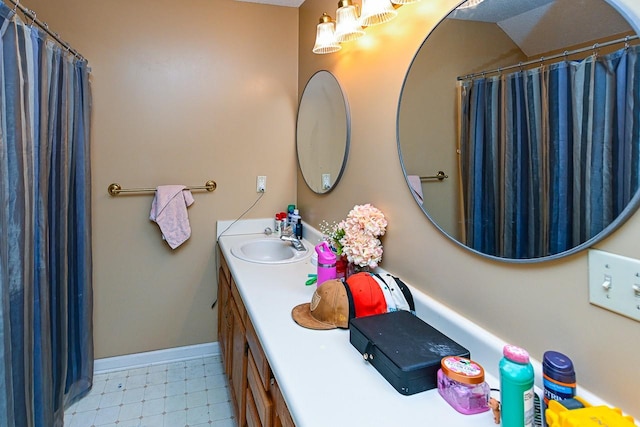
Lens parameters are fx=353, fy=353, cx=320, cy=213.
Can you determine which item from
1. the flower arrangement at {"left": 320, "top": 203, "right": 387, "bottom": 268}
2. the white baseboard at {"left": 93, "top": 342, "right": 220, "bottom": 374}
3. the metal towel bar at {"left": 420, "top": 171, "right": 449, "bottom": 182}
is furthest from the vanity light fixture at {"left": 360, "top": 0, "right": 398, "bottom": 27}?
the white baseboard at {"left": 93, "top": 342, "right": 220, "bottom": 374}

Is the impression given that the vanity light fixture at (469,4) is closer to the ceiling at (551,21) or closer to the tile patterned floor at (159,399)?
the ceiling at (551,21)

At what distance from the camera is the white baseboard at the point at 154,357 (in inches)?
87.0

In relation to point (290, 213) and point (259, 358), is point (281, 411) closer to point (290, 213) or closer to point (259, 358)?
point (259, 358)

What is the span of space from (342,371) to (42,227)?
4.44ft

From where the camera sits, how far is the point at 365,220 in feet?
4.46

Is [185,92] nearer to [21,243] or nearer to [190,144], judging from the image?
[190,144]

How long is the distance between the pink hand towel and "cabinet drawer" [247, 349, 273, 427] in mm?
1097

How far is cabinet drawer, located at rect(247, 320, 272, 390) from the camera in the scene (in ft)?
3.60

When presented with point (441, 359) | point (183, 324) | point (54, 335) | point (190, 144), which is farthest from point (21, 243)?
point (441, 359)

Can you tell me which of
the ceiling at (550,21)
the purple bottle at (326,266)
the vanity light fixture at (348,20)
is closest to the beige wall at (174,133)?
the vanity light fixture at (348,20)

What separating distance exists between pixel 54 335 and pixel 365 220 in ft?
5.26

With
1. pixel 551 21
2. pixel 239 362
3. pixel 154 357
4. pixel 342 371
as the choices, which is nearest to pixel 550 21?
pixel 551 21

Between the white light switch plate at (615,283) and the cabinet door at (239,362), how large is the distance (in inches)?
47.0

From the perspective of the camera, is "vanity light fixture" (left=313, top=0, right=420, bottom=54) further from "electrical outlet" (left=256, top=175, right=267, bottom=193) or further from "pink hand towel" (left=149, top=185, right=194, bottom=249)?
"pink hand towel" (left=149, top=185, right=194, bottom=249)
